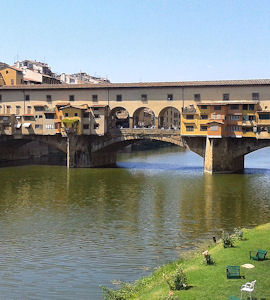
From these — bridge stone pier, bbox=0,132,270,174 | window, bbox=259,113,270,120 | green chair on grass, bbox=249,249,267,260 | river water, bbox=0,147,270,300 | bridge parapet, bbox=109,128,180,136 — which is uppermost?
window, bbox=259,113,270,120

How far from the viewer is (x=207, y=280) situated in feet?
66.9

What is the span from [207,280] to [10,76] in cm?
7791

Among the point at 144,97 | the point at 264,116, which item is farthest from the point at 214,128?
the point at 144,97

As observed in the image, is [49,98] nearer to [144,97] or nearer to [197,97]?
[144,97]

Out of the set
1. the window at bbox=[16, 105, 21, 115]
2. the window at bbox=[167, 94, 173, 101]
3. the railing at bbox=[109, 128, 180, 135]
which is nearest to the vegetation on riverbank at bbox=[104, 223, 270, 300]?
the railing at bbox=[109, 128, 180, 135]

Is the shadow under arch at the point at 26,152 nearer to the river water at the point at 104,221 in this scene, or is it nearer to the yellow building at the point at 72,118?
the yellow building at the point at 72,118

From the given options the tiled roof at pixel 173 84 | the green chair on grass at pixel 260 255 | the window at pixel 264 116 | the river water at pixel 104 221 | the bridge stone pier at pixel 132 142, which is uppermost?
the tiled roof at pixel 173 84

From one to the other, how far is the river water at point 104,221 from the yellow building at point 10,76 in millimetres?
28674

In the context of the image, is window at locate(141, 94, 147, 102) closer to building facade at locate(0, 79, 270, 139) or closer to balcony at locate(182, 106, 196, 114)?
building facade at locate(0, 79, 270, 139)

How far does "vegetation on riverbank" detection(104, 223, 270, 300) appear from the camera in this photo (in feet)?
61.5

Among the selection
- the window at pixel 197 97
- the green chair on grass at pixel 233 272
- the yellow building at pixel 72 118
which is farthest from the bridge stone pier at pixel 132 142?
the green chair on grass at pixel 233 272

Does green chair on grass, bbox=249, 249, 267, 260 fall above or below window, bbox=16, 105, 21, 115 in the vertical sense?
below

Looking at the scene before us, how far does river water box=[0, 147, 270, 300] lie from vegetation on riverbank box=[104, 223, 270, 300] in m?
1.88

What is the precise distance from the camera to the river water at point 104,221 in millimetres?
24891
